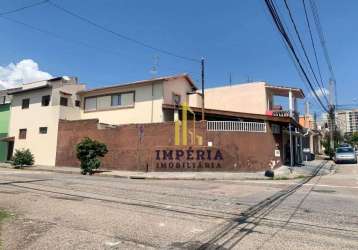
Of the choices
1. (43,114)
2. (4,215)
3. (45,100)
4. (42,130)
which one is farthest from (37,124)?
(4,215)

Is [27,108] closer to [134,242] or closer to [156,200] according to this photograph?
[156,200]

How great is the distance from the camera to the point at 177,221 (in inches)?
278

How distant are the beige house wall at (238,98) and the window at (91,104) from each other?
9.52m

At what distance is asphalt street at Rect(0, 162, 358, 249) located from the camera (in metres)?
5.46

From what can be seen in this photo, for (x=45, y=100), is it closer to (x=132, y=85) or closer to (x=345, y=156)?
(x=132, y=85)

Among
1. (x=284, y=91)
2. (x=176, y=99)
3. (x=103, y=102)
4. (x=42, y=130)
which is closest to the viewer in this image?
(x=176, y=99)

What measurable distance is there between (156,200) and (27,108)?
2772 centimetres

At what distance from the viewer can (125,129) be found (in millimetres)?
24266

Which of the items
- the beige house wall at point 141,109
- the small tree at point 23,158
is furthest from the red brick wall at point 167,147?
the small tree at point 23,158

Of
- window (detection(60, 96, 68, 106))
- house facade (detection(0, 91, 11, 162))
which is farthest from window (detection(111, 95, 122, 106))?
house facade (detection(0, 91, 11, 162))

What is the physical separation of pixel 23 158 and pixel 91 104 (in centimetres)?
797

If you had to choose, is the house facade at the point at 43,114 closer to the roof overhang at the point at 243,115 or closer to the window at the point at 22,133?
the window at the point at 22,133

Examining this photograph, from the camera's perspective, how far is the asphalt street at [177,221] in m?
5.46

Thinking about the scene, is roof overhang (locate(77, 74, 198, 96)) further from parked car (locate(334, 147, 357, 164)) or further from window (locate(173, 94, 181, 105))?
parked car (locate(334, 147, 357, 164))
